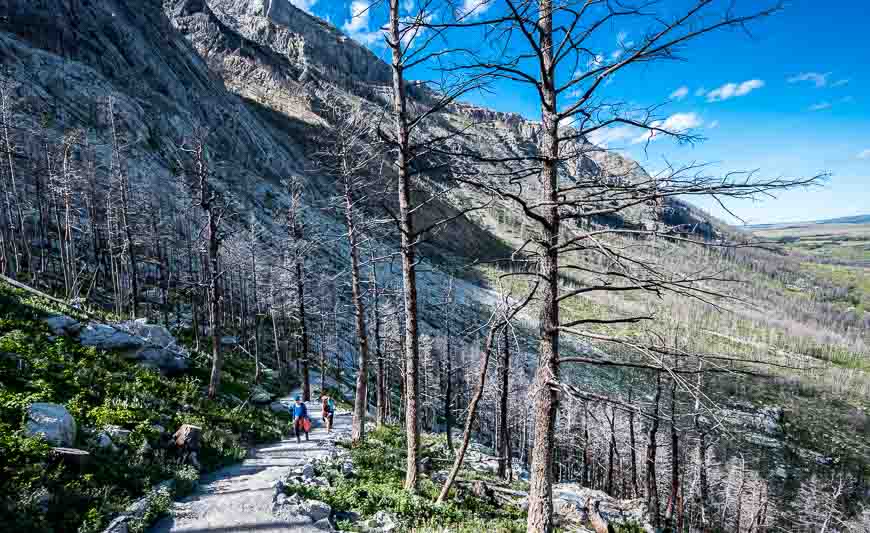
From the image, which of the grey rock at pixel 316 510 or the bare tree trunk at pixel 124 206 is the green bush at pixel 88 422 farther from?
the bare tree trunk at pixel 124 206

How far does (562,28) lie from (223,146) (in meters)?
100

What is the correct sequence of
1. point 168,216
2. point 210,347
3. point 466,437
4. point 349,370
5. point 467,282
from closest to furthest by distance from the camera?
point 466,437 → point 210,347 → point 349,370 → point 168,216 → point 467,282

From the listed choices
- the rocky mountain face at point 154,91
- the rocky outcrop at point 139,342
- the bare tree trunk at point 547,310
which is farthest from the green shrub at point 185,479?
the rocky mountain face at point 154,91

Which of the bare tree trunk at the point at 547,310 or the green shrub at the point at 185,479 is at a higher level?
the bare tree trunk at the point at 547,310

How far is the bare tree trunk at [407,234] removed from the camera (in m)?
8.60

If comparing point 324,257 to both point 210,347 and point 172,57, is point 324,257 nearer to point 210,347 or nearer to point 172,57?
point 210,347

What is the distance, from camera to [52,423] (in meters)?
8.20

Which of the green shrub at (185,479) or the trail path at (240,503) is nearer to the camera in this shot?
the trail path at (240,503)

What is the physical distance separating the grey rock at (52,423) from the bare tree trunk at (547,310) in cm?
933

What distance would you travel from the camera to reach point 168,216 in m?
59.6

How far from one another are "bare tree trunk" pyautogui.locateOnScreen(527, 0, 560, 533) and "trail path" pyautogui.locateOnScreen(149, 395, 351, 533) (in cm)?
437

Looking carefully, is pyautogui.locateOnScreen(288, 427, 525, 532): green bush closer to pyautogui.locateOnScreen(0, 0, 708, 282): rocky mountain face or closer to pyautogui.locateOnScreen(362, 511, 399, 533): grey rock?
pyautogui.locateOnScreen(362, 511, 399, 533): grey rock

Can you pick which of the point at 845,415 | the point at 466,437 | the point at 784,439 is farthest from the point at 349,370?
the point at 845,415

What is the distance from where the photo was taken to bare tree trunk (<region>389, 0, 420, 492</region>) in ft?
28.2
